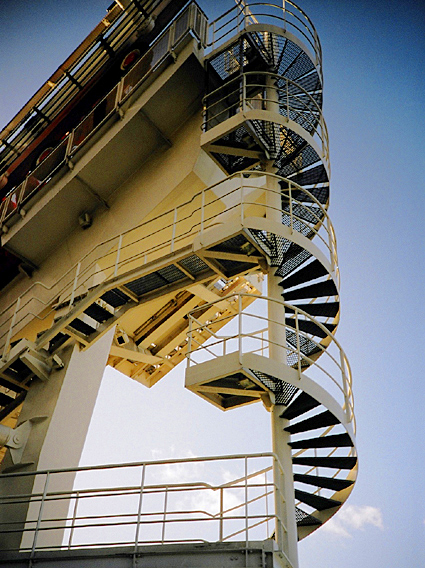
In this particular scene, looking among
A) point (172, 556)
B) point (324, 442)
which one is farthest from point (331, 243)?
point (172, 556)

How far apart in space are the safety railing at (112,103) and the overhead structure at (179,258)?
6 cm

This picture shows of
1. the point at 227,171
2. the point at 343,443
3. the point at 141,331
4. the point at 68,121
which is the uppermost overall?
the point at 68,121

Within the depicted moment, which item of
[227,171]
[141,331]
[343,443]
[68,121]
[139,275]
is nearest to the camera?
[343,443]

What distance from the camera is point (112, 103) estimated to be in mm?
14469

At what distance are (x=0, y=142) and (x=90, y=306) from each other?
11644 mm

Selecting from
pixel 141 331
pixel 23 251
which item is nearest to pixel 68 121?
A: pixel 23 251

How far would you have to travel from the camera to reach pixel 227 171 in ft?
41.1

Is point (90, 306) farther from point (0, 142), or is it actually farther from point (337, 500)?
point (0, 142)

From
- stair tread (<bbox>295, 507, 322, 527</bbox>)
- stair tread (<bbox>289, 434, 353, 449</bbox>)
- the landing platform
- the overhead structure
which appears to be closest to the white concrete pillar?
the overhead structure

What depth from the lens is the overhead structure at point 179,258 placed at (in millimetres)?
8727

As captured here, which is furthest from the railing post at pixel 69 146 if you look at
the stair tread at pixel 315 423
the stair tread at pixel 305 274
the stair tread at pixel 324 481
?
the stair tread at pixel 324 481

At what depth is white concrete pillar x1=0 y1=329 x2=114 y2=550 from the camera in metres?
10.4

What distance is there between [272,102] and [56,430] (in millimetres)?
8243

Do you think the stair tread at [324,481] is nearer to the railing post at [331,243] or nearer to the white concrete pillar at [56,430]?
the railing post at [331,243]
